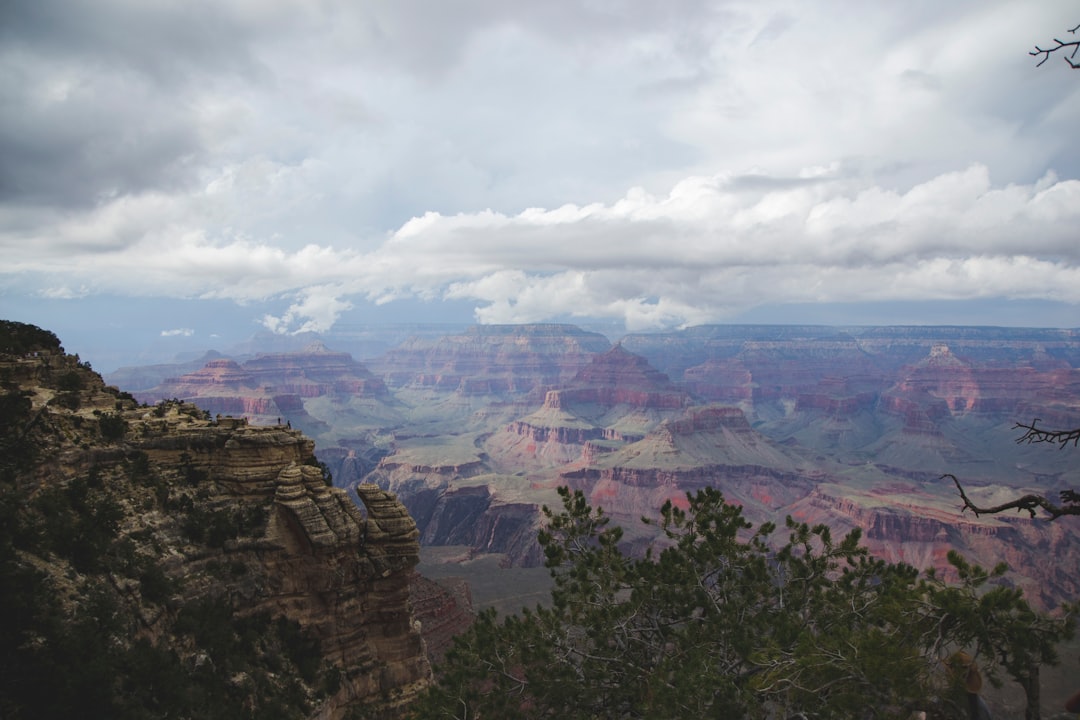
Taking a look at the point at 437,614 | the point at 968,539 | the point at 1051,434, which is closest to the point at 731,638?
the point at 1051,434

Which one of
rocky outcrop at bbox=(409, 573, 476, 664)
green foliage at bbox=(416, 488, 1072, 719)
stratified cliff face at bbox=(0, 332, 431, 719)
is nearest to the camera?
green foliage at bbox=(416, 488, 1072, 719)

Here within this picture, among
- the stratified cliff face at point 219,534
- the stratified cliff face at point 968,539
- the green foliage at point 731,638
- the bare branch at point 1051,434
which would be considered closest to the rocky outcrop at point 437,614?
the stratified cliff face at point 219,534

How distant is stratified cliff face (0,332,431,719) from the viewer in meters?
22.0

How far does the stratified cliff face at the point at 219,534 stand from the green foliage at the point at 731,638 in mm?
7727

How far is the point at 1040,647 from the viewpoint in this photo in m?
13.1

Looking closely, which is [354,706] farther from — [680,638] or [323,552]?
[680,638]

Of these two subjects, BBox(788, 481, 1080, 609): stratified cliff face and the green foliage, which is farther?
BBox(788, 481, 1080, 609): stratified cliff face

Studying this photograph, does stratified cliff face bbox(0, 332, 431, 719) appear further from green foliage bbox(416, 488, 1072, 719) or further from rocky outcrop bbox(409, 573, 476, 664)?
rocky outcrop bbox(409, 573, 476, 664)

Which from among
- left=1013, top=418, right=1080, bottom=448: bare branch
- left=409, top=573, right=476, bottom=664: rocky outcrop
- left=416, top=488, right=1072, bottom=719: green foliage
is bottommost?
left=409, top=573, right=476, bottom=664: rocky outcrop

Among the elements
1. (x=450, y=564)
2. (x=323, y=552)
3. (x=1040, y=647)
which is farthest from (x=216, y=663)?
(x=450, y=564)

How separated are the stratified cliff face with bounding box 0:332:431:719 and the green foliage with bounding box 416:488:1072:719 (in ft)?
25.4

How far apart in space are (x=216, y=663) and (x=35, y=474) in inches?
386

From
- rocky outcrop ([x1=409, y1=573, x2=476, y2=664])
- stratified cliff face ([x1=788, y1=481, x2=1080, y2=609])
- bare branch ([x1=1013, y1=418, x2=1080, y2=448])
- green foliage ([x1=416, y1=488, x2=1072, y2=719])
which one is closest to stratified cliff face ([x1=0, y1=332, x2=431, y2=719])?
green foliage ([x1=416, y1=488, x2=1072, y2=719])

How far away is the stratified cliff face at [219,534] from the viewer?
866 inches
